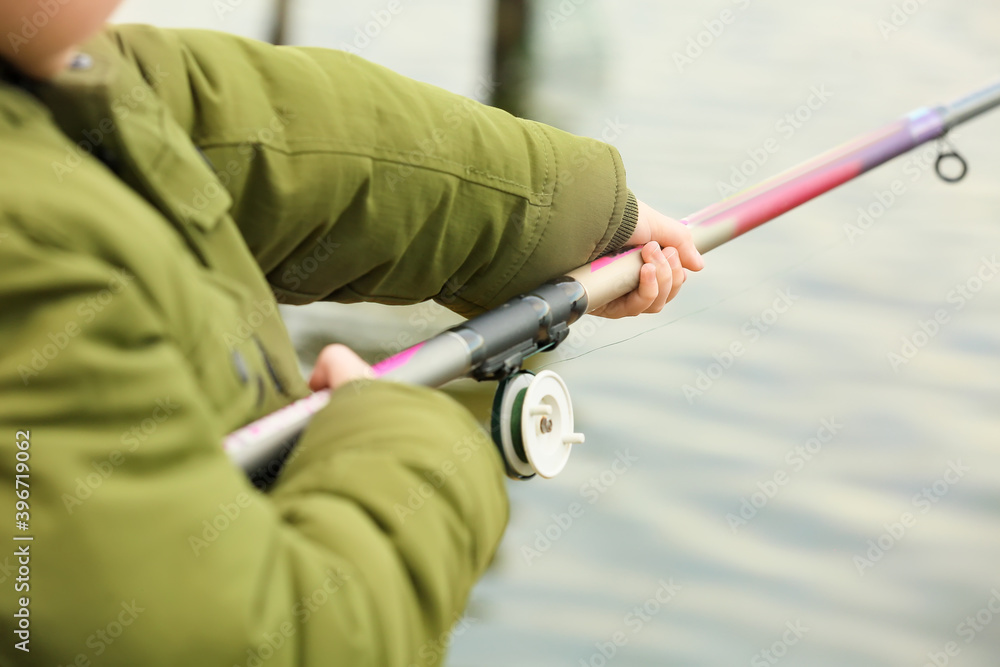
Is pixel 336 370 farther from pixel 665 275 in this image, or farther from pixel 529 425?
pixel 665 275

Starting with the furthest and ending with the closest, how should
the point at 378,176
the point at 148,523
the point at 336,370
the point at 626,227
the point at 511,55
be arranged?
1. the point at 511,55
2. the point at 626,227
3. the point at 378,176
4. the point at 336,370
5. the point at 148,523

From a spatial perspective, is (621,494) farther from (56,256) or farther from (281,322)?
(56,256)

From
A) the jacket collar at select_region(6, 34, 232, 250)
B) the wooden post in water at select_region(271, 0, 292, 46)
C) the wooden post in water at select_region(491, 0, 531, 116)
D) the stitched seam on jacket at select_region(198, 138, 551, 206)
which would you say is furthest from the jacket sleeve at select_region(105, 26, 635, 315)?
the wooden post in water at select_region(491, 0, 531, 116)

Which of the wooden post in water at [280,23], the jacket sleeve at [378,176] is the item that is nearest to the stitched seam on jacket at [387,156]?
the jacket sleeve at [378,176]

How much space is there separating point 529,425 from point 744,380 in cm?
117

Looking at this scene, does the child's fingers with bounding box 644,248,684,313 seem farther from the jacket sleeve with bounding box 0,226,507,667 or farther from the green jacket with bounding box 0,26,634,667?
the jacket sleeve with bounding box 0,226,507,667

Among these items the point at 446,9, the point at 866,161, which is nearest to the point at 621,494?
the point at 866,161

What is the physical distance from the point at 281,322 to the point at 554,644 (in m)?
0.86

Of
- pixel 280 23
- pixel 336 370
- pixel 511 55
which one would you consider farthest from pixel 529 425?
pixel 511 55

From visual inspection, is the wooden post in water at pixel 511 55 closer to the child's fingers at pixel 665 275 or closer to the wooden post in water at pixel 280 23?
the wooden post in water at pixel 280 23

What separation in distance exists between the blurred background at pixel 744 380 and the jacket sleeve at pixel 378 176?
0.93 feet

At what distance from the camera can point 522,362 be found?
817 mm

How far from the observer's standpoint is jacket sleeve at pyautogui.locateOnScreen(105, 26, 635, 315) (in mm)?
710

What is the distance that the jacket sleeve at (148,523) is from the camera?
435 millimetres
